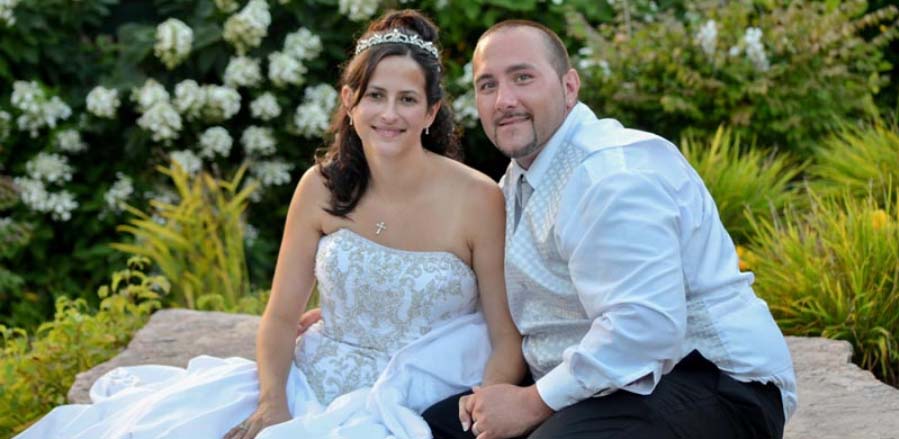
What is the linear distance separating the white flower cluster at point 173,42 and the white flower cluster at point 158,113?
17 cm

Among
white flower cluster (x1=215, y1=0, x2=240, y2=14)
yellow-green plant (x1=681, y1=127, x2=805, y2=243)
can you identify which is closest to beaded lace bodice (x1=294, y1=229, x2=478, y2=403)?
yellow-green plant (x1=681, y1=127, x2=805, y2=243)

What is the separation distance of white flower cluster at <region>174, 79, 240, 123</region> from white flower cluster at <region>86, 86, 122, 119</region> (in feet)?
0.98

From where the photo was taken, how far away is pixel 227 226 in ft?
19.0

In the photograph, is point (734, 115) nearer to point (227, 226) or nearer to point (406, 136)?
point (227, 226)

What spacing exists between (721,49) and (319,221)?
3.18 metres

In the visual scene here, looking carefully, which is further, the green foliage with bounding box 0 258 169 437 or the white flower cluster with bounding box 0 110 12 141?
the white flower cluster with bounding box 0 110 12 141

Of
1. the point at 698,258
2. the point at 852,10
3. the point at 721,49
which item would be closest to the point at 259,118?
the point at 721,49

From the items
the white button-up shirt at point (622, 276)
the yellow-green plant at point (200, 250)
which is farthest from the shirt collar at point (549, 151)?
the yellow-green plant at point (200, 250)

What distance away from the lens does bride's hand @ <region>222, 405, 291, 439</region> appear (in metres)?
3.40

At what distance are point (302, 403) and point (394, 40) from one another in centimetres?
102

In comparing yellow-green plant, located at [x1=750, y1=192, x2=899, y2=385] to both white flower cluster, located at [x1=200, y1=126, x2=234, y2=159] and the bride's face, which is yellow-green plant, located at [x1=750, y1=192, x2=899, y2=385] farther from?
white flower cluster, located at [x1=200, y1=126, x2=234, y2=159]

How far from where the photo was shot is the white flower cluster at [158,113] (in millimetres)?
6184

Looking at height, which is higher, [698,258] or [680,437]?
[698,258]

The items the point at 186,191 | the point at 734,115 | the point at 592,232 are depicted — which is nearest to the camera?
the point at 592,232
